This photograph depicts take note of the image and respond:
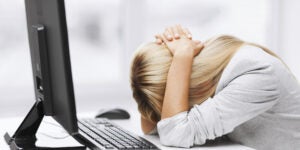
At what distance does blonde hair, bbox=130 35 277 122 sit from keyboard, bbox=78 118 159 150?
0.13 meters

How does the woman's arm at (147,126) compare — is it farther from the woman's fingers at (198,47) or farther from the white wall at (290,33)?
the white wall at (290,33)

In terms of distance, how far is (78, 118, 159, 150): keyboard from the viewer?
143 cm

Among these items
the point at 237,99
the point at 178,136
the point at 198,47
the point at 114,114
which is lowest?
the point at 114,114

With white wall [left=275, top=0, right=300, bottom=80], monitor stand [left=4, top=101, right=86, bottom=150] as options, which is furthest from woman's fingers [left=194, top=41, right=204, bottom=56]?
white wall [left=275, top=0, right=300, bottom=80]

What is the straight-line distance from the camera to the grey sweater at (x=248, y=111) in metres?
1.46

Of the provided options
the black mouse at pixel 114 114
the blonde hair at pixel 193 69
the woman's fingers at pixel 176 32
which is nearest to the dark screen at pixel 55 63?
the blonde hair at pixel 193 69

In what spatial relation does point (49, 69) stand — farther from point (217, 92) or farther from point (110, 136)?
point (217, 92)

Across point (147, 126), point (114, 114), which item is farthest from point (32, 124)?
point (114, 114)

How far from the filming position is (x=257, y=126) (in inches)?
61.4

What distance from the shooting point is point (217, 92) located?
1.52 metres

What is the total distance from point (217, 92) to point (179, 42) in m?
0.19

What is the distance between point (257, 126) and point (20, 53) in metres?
1.84

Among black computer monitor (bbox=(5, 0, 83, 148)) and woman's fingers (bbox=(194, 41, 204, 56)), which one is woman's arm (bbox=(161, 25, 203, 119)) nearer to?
woman's fingers (bbox=(194, 41, 204, 56))

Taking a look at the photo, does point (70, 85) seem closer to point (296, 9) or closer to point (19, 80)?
point (19, 80)
